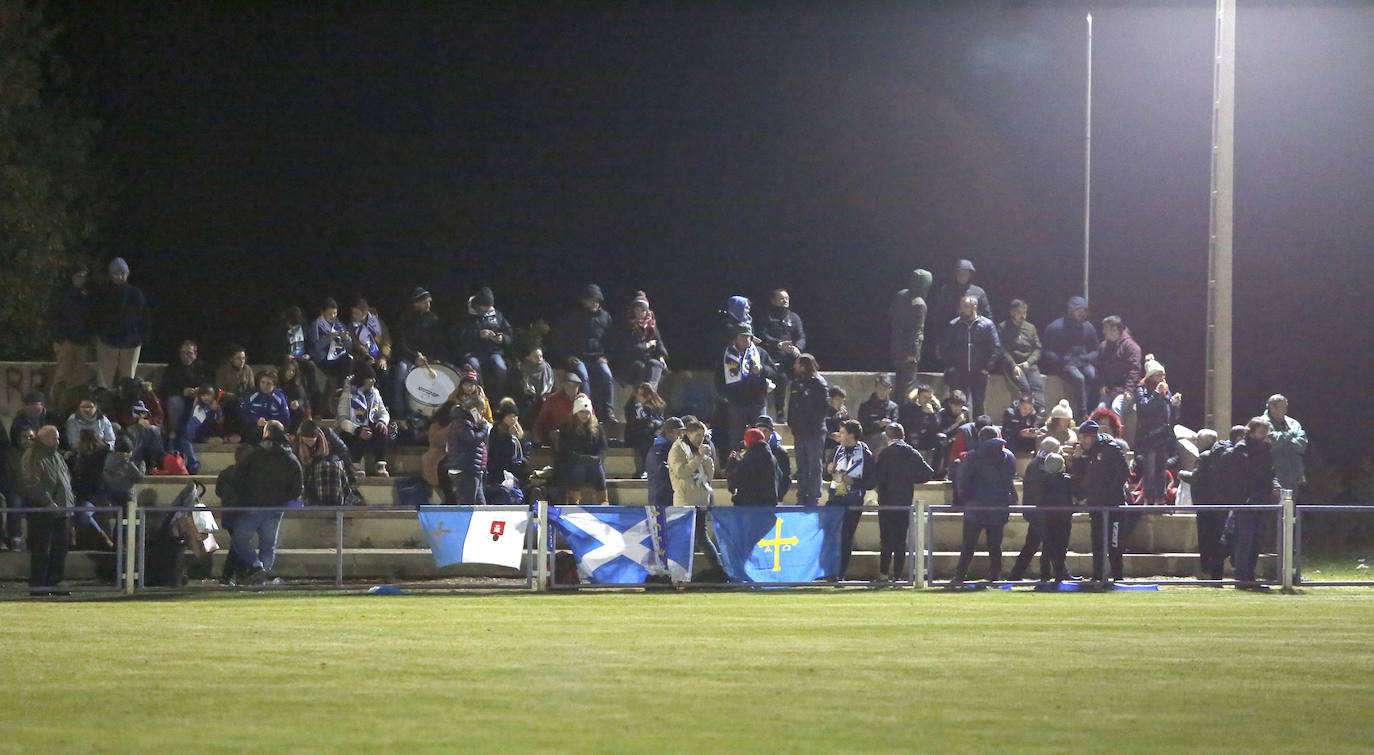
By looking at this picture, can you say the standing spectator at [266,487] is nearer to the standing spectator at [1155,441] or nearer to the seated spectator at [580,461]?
the seated spectator at [580,461]

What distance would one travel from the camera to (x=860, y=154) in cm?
3259

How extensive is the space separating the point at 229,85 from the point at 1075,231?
15.9 metres

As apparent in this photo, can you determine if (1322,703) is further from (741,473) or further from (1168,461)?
(1168,461)

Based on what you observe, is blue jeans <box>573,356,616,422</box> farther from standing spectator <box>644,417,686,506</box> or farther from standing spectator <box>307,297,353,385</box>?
standing spectator <box>644,417,686,506</box>

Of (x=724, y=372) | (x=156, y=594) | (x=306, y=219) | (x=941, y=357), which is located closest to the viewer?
(x=156, y=594)

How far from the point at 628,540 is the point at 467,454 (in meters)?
2.45

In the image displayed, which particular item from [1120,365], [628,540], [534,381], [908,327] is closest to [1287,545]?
[1120,365]

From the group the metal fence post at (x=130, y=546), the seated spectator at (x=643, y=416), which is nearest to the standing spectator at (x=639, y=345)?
the seated spectator at (x=643, y=416)

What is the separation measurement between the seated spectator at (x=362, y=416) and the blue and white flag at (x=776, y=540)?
518 cm

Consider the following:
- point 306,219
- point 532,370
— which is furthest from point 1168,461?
point 306,219

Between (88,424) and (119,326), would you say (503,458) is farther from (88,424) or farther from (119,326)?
(119,326)

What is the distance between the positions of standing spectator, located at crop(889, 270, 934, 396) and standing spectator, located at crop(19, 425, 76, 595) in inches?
446

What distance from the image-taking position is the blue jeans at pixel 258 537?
60.9 ft

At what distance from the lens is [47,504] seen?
1866cm
